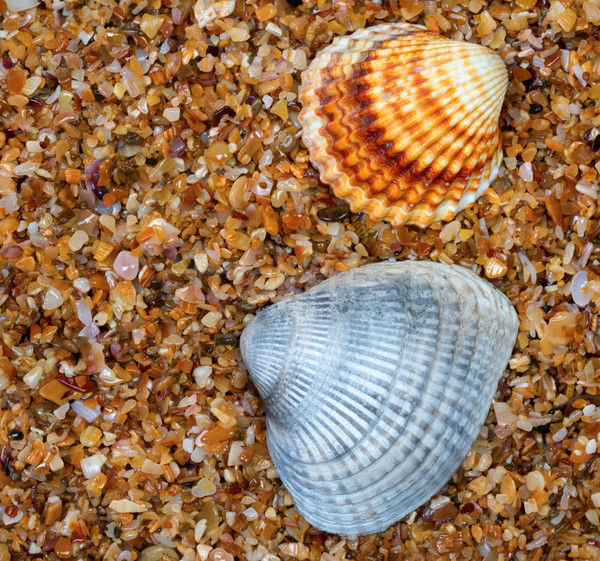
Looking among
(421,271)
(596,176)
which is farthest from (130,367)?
(596,176)

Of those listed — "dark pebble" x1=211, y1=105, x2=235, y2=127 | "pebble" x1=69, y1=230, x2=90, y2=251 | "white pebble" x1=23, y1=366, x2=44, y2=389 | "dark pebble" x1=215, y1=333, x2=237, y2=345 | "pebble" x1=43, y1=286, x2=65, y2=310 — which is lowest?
"dark pebble" x1=215, y1=333, x2=237, y2=345

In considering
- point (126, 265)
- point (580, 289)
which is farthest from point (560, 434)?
point (126, 265)

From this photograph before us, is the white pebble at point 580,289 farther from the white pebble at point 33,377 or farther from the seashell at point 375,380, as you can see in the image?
the white pebble at point 33,377

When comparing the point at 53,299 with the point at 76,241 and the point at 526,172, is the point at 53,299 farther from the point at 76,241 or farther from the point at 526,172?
the point at 526,172

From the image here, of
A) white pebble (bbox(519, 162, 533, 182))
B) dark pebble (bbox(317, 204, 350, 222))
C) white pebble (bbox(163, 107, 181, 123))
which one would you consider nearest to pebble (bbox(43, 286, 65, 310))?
white pebble (bbox(163, 107, 181, 123))

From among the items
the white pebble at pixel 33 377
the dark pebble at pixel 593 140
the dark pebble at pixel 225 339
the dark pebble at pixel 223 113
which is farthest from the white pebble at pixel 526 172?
the white pebble at pixel 33 377

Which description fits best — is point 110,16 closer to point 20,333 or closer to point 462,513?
point 20,333

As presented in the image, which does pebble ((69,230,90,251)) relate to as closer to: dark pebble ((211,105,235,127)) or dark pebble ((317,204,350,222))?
dark pebble ((211,105,235,127))
